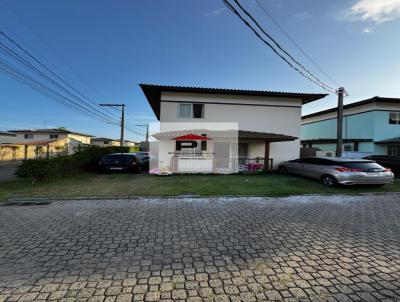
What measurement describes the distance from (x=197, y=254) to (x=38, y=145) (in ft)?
99.6

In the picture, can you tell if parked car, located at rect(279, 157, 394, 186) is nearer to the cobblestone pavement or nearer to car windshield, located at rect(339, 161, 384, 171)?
car windshield, located at rect(339, 161, 384, 171)

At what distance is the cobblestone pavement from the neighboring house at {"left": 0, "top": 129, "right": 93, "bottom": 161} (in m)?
8.57

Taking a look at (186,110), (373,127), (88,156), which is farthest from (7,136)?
(373,127)

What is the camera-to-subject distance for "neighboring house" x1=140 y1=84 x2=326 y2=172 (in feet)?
45.6

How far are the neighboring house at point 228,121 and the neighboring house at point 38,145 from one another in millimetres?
7272

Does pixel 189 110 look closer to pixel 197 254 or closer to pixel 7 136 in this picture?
pixel 197 254

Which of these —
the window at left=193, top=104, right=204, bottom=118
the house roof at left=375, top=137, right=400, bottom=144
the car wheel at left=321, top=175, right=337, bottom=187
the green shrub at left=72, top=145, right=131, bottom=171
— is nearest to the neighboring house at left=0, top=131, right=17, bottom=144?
the green shrub at left=72, top=145, right=131, bottom=171

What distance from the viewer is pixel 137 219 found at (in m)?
5.09

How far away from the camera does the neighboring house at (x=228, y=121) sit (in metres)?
13.9

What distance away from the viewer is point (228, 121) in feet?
50.8

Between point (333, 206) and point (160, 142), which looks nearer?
point (333, 206)

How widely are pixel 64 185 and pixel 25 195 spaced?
1.83 meters

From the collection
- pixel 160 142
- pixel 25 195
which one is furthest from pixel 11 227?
pixel 160 142

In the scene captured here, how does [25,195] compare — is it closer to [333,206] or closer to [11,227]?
[11,227]
